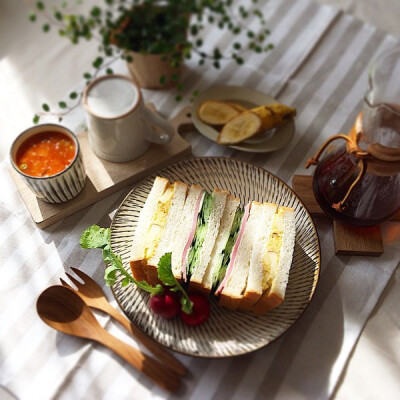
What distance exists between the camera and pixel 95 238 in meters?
1.50

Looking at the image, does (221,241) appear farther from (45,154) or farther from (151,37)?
(151,37)

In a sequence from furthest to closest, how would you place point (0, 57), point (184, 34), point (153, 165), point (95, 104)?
point (0, 57)
point (184, 34)
point (153, 165)
point (95, 104)

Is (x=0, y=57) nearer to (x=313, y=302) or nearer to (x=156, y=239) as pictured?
(x=156, y=239)

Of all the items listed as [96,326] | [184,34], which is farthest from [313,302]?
[184,34]

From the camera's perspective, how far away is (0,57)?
212cm

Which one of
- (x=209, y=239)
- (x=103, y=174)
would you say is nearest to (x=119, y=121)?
(x=103, y=174)

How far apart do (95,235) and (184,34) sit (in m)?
0.94

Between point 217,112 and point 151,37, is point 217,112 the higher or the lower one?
the lower one

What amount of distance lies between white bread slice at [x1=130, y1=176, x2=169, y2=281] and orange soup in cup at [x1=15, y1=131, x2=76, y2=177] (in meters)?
0.31

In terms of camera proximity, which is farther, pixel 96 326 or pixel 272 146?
pixel 272 146

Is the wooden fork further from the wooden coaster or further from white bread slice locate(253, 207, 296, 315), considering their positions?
the wooden coaster

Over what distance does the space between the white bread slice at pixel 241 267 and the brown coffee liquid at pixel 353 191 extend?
0.76ft

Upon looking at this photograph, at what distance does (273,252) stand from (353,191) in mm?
321

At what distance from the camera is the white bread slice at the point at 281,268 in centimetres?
136
